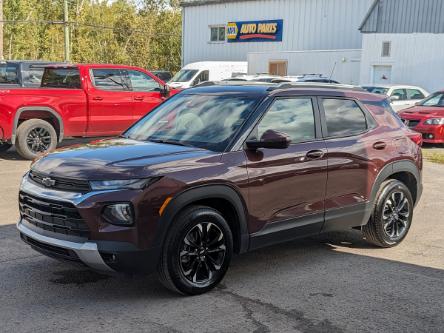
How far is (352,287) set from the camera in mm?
5109

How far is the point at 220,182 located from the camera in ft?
15.5

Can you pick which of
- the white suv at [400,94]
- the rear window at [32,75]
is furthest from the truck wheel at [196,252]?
the white suv at [400,94]

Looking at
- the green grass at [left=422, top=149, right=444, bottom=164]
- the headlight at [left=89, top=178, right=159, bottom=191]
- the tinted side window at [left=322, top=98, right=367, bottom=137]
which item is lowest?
the green grass at [left=422, top=149, right=444, bottom=164]

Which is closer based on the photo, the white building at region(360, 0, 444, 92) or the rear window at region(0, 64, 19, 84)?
the rear window at region(0, 64, 19, 84)

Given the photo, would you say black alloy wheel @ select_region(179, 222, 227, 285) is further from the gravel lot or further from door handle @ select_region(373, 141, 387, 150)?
door handle @ select_region(373, 141, 387, 150)

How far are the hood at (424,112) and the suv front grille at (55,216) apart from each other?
12834mm

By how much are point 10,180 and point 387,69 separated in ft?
63.6

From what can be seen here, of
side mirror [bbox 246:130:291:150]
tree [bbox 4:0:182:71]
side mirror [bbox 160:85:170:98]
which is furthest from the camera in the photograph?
tree [bbox 4:0:182:71]

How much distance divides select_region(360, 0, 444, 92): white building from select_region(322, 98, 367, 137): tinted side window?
1940cm

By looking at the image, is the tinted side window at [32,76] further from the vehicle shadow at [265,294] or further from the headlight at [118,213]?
the headlight at [118,213]

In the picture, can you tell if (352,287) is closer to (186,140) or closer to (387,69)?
(186,140)

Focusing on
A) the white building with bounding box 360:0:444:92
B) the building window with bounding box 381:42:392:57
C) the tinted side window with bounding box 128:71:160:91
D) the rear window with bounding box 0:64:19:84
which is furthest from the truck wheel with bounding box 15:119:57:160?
the building window with bounding box 381:42:392:57

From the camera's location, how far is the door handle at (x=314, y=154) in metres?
5.40

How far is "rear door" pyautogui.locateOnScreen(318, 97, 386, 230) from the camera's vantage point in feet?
18.5
